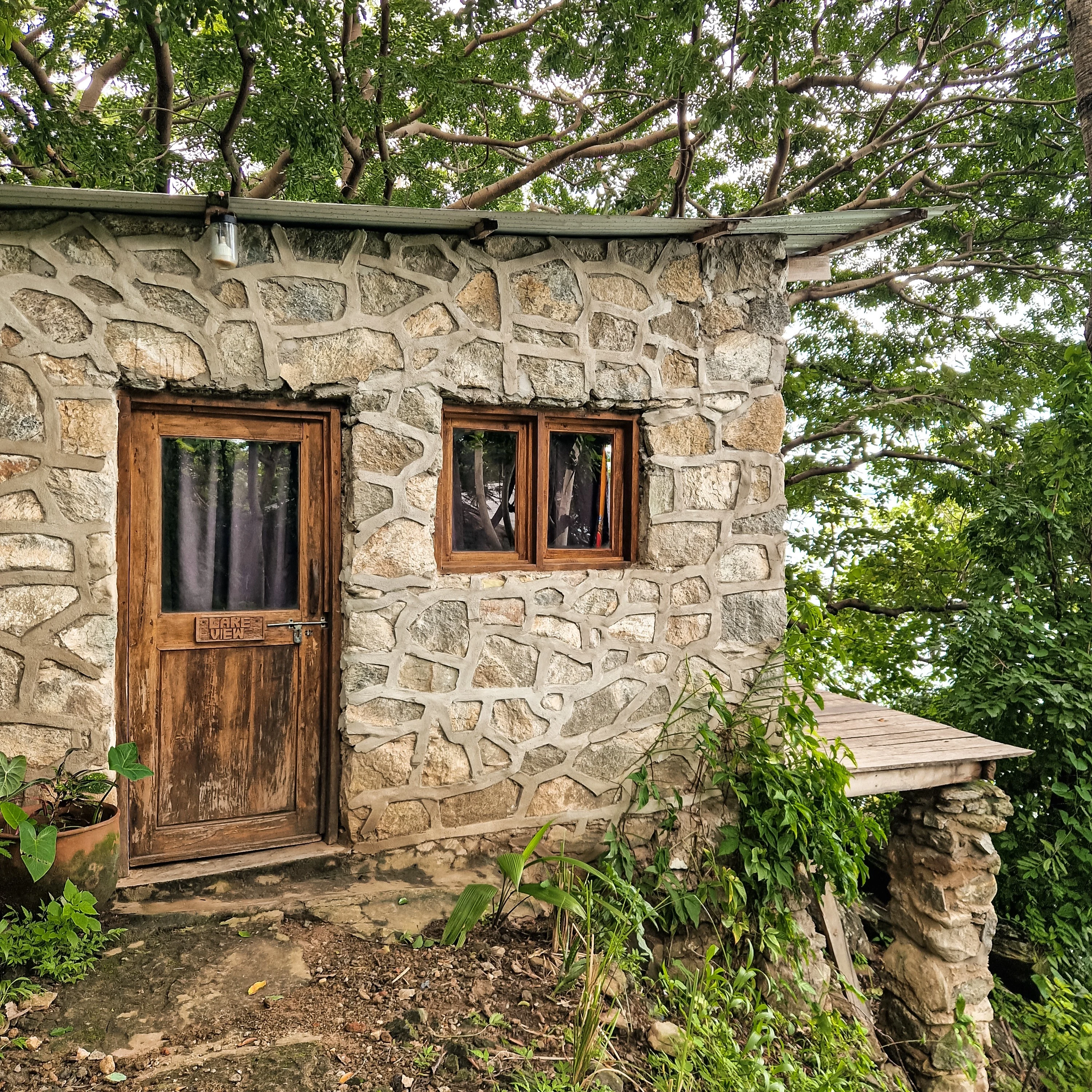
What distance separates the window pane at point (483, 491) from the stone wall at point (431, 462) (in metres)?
0.20

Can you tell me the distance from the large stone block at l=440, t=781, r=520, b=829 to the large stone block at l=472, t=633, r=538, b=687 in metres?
0.48

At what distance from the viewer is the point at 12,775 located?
2.59 meters

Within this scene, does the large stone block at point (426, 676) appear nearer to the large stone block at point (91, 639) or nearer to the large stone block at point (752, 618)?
the large stone block at point (91, 639)

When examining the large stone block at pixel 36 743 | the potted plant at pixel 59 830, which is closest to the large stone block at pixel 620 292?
the potted plant at pixel 59 830

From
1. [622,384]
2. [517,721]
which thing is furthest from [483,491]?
[517,721]

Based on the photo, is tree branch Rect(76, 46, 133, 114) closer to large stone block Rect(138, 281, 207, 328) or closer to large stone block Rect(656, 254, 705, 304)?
large stone block Rect(138, 281, 207, 328)

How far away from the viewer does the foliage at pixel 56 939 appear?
2.41 m

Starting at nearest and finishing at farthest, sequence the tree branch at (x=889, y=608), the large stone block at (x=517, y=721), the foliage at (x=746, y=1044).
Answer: the foliage at (x=746, y=1044) → the large stone block at (x=517, y=721) → the tree branch at (x=889, y=608)

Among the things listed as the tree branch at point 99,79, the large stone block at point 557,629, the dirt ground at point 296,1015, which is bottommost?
the dirt ground at point 296,1015

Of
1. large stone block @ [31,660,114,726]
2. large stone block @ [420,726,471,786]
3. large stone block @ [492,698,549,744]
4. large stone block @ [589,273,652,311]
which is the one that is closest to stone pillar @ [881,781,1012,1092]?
large stone block @ [492,698,549,744]

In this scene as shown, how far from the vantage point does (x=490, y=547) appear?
142 inches

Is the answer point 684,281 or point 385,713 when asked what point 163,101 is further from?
point 385,713

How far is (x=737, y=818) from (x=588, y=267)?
281 cm

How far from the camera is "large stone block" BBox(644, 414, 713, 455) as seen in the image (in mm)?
3760
